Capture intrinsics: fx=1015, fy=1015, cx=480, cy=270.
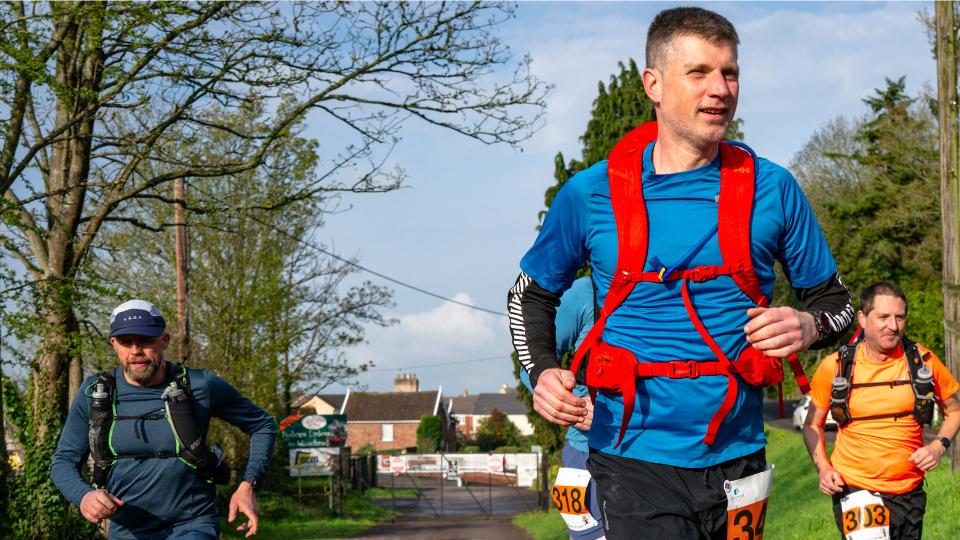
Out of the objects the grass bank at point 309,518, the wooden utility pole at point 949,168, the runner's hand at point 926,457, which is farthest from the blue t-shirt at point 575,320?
the grass bank at point 309,518

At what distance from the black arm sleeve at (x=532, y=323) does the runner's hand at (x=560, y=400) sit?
0.76 feet

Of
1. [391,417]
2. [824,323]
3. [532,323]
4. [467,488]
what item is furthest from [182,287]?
[391,417]

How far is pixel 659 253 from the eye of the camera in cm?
315

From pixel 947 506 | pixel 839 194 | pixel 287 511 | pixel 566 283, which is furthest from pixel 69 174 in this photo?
pixel 839 194

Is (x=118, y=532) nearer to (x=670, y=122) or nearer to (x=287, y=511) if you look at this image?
(x=670, y=122)

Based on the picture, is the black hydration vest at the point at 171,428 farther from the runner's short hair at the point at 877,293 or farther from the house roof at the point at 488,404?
the house roof at the point at 488,404

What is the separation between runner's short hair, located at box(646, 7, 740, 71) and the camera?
10.4 ft

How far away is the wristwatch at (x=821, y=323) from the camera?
3.07 meters

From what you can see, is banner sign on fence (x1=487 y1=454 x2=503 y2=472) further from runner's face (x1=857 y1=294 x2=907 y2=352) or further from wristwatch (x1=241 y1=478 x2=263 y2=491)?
wristwatch (x1=241 y1=478 x2=263 y2=491)

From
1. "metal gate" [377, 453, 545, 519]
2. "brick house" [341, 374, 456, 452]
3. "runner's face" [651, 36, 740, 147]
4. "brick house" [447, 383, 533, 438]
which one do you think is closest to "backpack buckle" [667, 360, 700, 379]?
"runner's face" [651, 36, 740, 147]

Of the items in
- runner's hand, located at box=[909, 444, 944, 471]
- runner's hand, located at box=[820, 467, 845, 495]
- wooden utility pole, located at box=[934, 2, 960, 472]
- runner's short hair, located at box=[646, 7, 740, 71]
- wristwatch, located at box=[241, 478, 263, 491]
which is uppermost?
wooden utility pole, located at box=[934, 2, 960, 472]

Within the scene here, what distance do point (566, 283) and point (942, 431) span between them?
16.8 feet

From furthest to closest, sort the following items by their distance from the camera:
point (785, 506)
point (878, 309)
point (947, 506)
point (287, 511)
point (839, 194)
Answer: point (839, 194) → point (287, 511) → point (785, 506) → point (947, 506) → point (878, 309)

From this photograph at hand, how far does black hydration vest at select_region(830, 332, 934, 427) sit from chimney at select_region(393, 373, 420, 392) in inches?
4180
